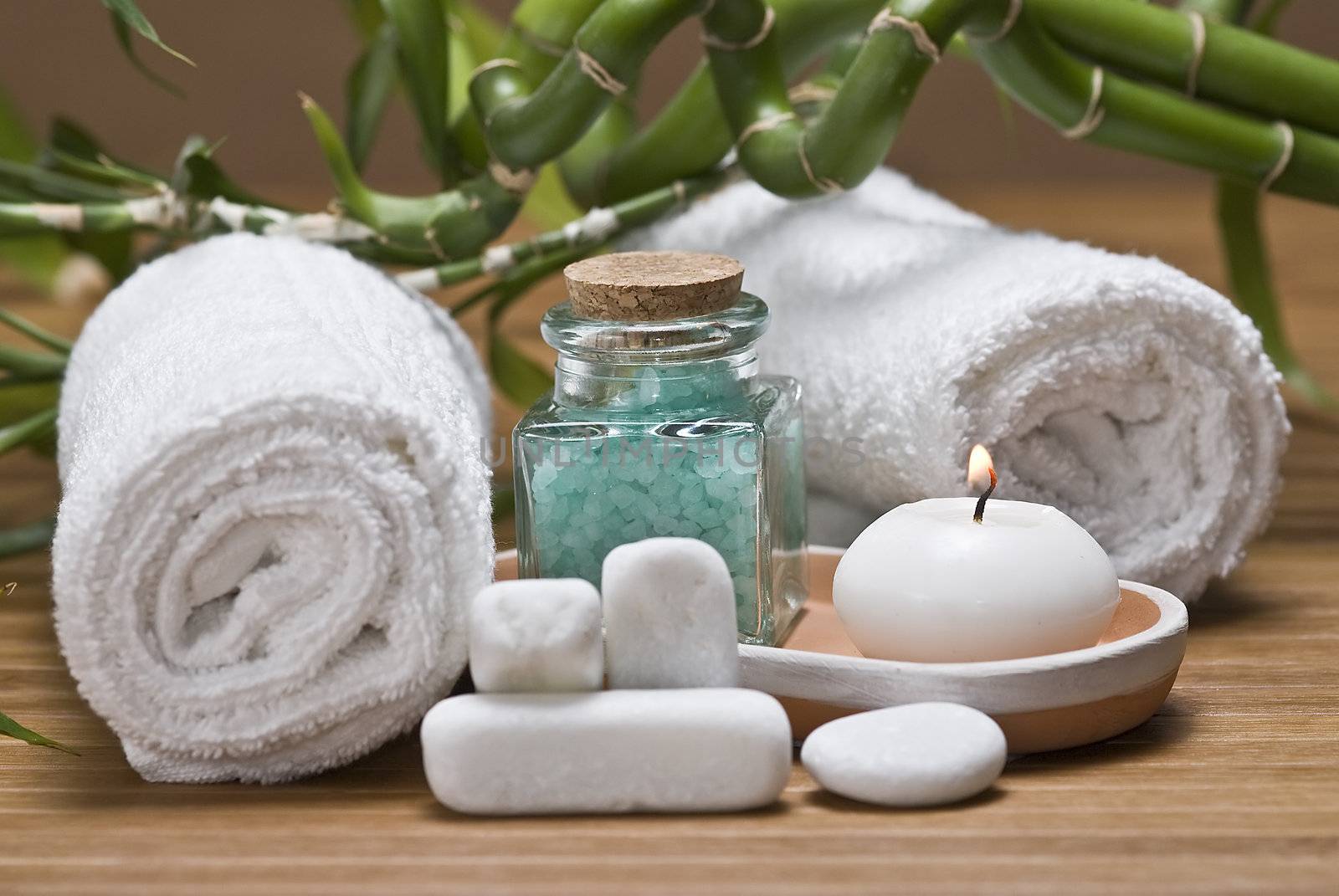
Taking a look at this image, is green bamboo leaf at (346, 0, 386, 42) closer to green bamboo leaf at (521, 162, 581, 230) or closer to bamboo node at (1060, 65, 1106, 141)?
green bamboo leaf at (521, 162, 581, 230)

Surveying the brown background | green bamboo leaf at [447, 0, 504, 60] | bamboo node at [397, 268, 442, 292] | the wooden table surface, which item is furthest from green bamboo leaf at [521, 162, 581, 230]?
the brown background

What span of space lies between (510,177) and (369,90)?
0.47 ft

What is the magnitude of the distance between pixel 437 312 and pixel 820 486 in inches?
6.8

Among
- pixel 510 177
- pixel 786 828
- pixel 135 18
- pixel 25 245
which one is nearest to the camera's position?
pixel 786 828

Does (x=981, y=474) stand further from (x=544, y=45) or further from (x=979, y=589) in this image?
(x=544, y=45)

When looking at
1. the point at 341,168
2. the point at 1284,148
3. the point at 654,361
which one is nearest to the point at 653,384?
the point at 654,361

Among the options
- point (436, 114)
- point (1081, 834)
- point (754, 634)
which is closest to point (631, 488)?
point (754, 634)

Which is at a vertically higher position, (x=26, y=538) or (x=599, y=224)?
(x=599, y=224)

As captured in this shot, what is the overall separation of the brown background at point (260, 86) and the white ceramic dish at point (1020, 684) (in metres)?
1.29

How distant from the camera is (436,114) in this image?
0.71 metres

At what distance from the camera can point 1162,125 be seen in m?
0.65

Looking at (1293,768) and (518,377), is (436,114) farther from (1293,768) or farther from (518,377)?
(1293,768)

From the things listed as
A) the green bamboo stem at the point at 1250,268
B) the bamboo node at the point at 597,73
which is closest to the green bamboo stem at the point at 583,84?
the bamboo node at the point at 597,73

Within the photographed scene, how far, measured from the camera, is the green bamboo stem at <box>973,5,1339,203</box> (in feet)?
2.07
